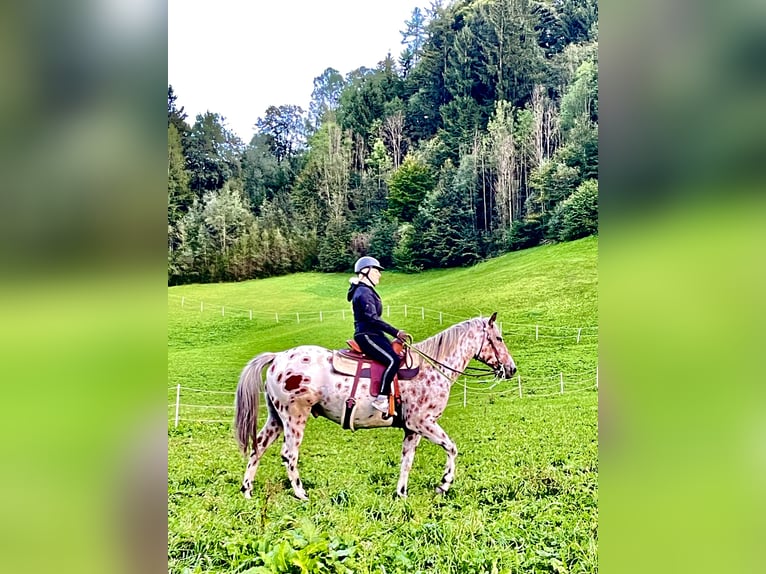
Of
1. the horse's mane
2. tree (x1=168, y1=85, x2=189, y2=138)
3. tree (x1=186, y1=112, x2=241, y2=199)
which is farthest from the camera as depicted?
tree (x1=186, y1=112, x2=241, y2=199)

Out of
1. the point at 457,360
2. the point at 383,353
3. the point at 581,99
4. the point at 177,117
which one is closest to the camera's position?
the point at 383,353

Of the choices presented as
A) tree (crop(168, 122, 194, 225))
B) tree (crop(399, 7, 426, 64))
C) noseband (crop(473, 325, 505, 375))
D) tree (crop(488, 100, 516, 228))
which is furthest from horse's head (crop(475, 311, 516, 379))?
tree (crop(168, 122, 194, 225))

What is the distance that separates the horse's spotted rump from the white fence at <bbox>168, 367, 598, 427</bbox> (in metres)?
0.24

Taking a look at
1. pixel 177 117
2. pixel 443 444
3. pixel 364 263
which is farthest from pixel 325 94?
pixel 443 444

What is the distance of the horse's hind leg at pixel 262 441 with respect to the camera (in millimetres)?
3521

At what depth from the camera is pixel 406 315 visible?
12.0 feet

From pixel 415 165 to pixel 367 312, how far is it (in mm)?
1132

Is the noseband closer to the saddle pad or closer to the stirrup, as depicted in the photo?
the saddle pad

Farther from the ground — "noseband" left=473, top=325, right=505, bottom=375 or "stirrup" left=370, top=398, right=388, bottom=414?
"noseband" left=473, top=325, right=505, bottom=375

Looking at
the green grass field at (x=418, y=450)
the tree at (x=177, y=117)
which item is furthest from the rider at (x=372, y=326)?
the tree at (x=177, y=117)

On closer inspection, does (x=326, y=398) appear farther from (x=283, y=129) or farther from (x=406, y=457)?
(x=283, y=129)

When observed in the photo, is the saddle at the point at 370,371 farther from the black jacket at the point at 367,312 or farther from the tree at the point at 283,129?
the tree at the point at 283,129

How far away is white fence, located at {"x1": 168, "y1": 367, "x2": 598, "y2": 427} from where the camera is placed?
360 cm
